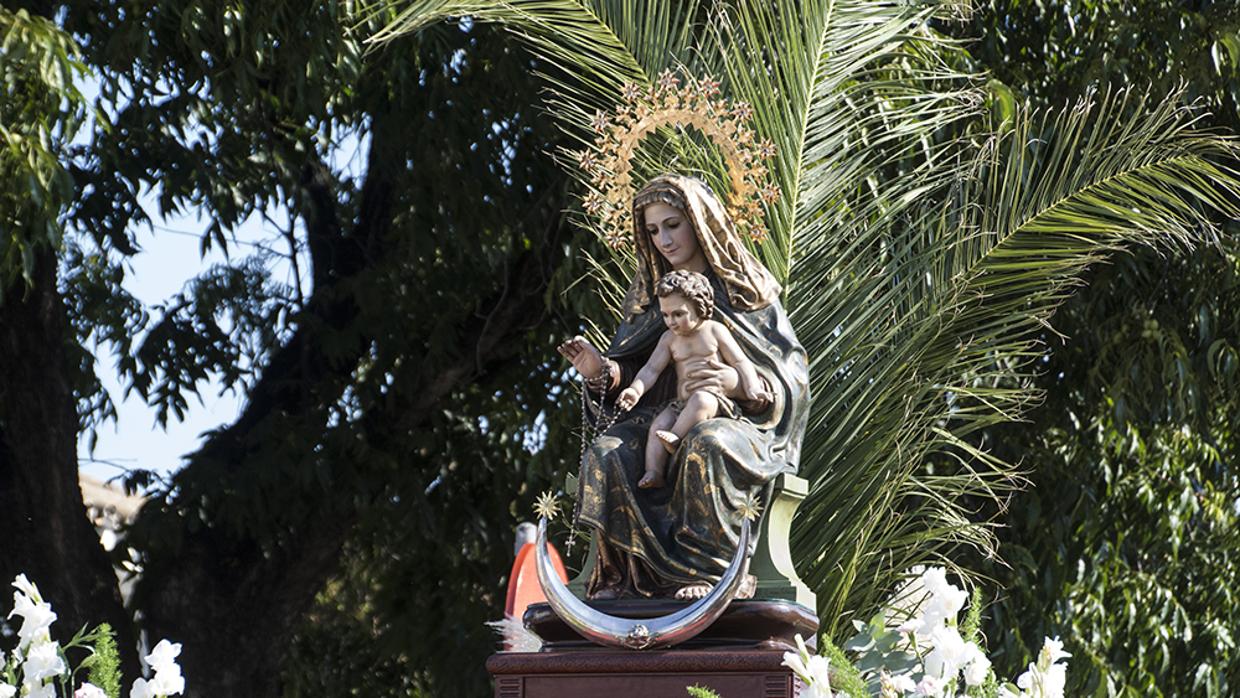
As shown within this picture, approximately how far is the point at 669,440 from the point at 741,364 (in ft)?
1.27

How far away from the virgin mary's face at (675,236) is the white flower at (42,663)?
3.21m

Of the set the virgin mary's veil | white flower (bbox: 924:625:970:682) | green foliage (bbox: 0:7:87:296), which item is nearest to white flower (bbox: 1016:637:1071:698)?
white flower (bbox: 924:625:970:682)

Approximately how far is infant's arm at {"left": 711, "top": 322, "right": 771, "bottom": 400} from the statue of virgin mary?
0.10 feet

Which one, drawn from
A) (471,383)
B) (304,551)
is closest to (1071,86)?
(471,383)

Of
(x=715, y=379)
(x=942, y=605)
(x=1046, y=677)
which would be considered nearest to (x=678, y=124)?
(x=715, y=379)

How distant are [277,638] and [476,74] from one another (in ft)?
11.1

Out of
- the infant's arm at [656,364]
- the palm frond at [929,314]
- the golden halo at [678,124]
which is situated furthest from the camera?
the palm frond at [929,314]

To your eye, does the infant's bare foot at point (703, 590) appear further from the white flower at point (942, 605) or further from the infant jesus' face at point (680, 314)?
the white flower at point (942, 605)

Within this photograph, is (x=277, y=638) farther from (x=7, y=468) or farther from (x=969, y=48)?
(x=969, y=48)

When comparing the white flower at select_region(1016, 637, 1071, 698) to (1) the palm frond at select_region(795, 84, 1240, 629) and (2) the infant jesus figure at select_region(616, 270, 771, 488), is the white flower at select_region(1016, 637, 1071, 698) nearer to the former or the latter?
(2) the infant jesus figure at select_region(616, 270, 771, 488)

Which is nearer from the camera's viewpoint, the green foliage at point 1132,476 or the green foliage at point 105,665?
the green foliage at point 105,665

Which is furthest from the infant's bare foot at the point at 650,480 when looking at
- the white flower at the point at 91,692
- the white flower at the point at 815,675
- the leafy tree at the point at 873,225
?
the white flower at the point at 815,675

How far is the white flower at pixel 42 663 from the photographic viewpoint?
427cm

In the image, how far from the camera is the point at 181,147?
10.3 metres
